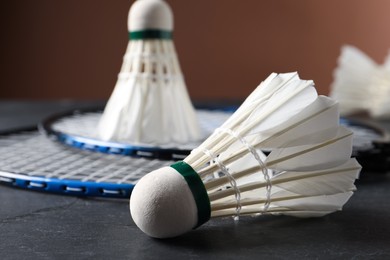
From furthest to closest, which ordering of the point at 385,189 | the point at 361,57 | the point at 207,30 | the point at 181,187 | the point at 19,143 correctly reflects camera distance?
the point at 207,30 → the point at 361,57 → the point at 19,143 → the point at 385,189 → the point at 181,187

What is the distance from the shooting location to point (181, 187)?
0.64m

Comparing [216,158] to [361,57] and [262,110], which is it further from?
[361,57]

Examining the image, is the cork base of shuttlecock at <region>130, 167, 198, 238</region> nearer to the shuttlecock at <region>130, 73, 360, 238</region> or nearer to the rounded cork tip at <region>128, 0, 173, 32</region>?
the shuttlecock at <region>130, 73, 360, 238</region>

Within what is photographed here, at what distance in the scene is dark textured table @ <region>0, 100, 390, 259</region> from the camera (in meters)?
0.64

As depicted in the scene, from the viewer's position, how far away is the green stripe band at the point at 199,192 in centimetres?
65

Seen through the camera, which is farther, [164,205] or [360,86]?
[360,86]

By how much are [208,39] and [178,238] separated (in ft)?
7.64

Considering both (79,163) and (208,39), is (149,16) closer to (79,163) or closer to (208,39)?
(79,163)

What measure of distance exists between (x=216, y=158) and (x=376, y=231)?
0.20m

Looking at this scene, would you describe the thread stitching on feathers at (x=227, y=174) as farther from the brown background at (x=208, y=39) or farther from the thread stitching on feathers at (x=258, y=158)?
the brown background at (x=208, y=39)

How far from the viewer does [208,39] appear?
2.96m

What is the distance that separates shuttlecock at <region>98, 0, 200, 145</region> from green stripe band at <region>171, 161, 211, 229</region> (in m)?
0.53

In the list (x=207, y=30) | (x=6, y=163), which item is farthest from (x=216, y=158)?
(x=207, y=30)

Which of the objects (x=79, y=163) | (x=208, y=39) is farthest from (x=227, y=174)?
(x=208, y=39)
